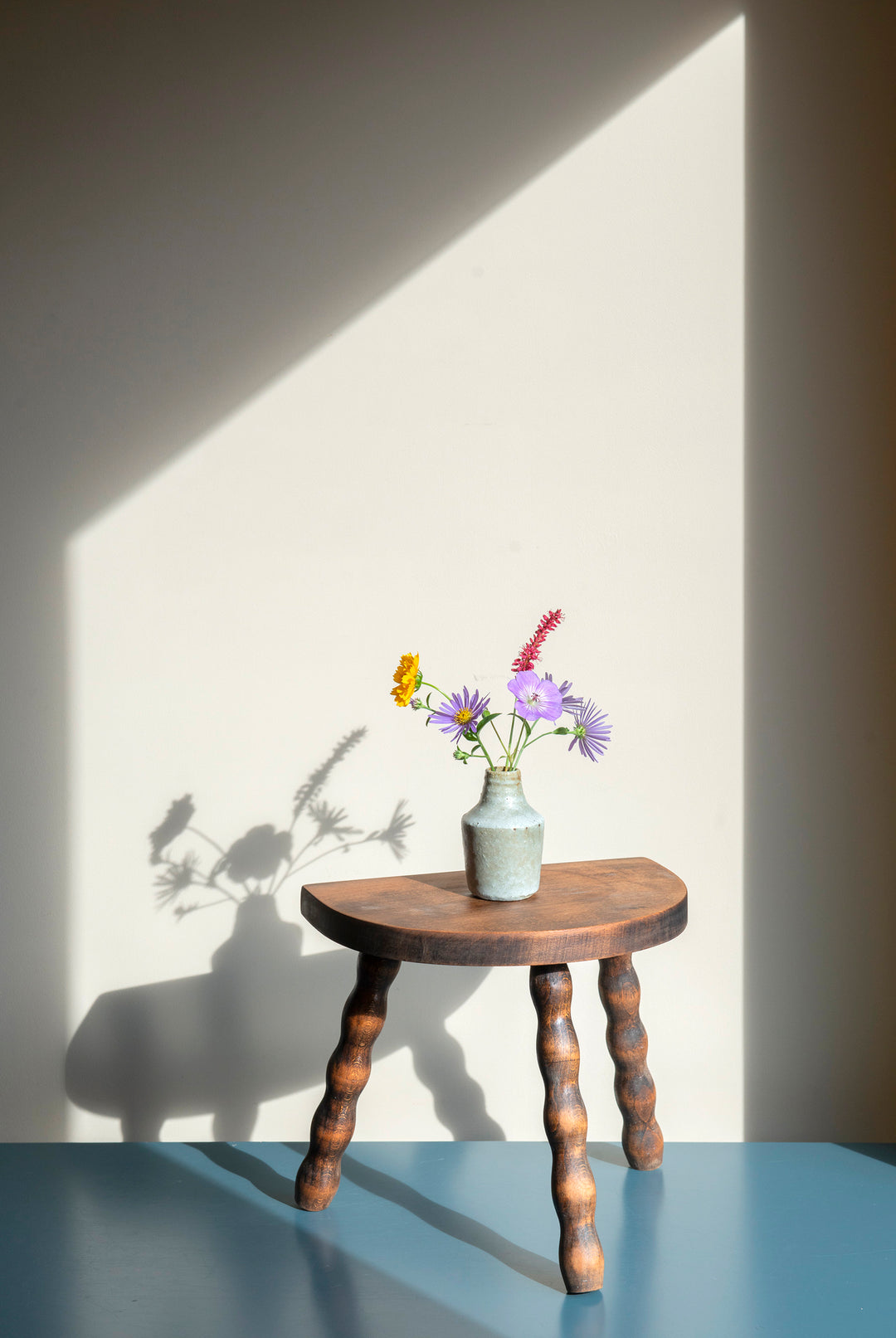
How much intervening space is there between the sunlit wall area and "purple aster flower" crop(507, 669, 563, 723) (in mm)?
426

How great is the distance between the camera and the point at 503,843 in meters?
1.74

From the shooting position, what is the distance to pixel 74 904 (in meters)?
2.18

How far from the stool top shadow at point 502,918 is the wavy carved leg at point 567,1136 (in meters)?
0.08

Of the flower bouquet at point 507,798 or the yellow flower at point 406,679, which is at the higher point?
the yellow flower at point 406,679

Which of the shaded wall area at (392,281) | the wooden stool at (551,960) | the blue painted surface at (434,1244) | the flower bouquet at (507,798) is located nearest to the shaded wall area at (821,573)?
the shaded wall area at (392,281)

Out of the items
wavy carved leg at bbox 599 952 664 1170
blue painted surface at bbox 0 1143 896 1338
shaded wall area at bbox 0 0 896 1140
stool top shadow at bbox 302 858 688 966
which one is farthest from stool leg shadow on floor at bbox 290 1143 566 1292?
shaded wall area at bbox 0 0 896 1140

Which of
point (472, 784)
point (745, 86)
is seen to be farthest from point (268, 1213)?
point (745, 86)

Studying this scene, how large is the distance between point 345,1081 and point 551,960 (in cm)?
51

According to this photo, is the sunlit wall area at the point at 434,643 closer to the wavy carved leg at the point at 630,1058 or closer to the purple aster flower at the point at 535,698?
the wavy carved leg at the point at 630,1058

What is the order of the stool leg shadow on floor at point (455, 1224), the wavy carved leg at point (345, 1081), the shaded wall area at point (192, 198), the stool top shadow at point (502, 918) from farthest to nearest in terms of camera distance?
A: the shaded wall area at point (192, 198) < the wavy carved leg at point (345, 1081) < the stool leg shadow on floor at point (455, 1224) < the stool top shadow at point (502, 918)

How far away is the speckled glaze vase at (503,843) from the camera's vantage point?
1742 millimetres

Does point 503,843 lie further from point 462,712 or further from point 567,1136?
point 567,1136

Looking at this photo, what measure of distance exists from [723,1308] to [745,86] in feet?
7.22

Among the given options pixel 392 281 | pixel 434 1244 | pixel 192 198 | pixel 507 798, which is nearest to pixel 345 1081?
pixel 434 1244
